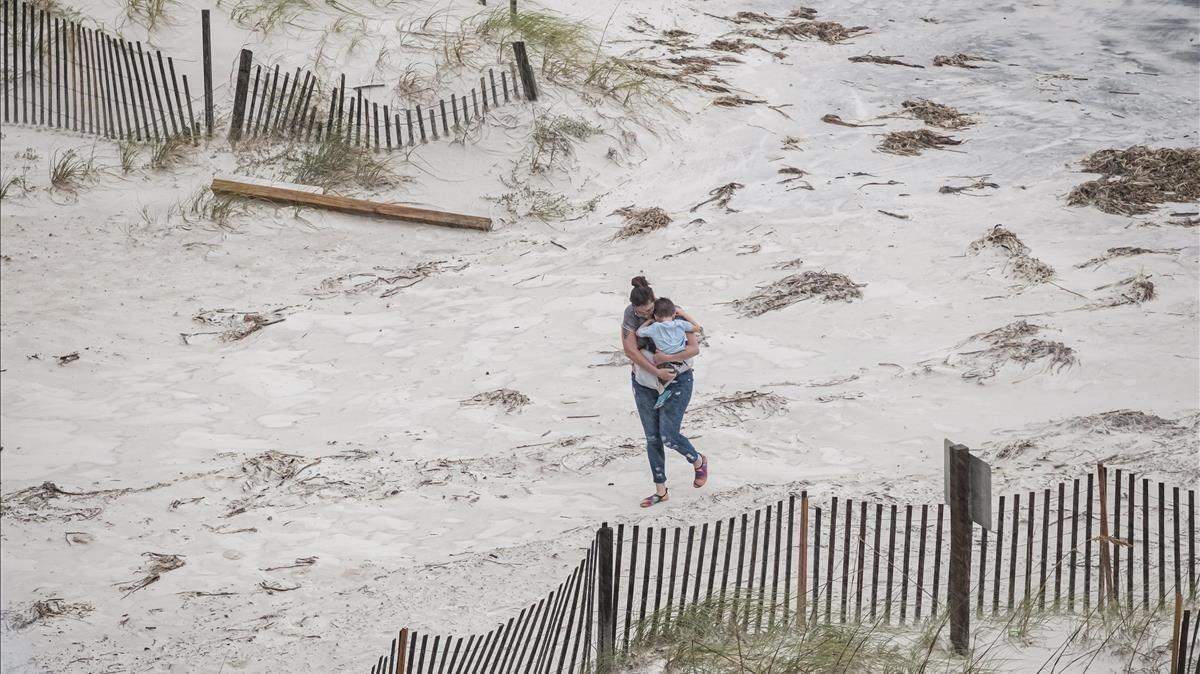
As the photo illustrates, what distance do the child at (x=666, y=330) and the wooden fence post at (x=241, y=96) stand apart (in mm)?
7912

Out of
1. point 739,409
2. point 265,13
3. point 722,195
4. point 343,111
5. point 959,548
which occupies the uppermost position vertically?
point 265,13

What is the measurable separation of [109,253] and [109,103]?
2445 mm

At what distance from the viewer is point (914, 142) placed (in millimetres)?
13203

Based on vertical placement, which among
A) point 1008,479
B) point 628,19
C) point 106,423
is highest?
point 628,19

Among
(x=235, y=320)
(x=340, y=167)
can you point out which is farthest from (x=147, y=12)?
(x=235, y=320)

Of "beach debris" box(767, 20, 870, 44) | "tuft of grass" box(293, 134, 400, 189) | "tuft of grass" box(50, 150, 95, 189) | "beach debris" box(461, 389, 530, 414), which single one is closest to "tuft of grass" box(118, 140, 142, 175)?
"tuft of grass" box(50, 150, 95, 189)

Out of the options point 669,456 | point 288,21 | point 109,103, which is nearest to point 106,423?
point 669,456

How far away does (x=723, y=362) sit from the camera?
9000mm

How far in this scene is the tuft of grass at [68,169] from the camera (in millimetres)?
12094

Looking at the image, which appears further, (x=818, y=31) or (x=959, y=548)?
(x=818, y=31)

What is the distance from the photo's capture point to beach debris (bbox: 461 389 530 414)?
8508mm

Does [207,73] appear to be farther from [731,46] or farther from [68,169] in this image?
[731,46]

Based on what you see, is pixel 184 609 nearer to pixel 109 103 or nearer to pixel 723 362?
pixel 723 362

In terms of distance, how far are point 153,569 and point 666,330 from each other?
3.15 meters
